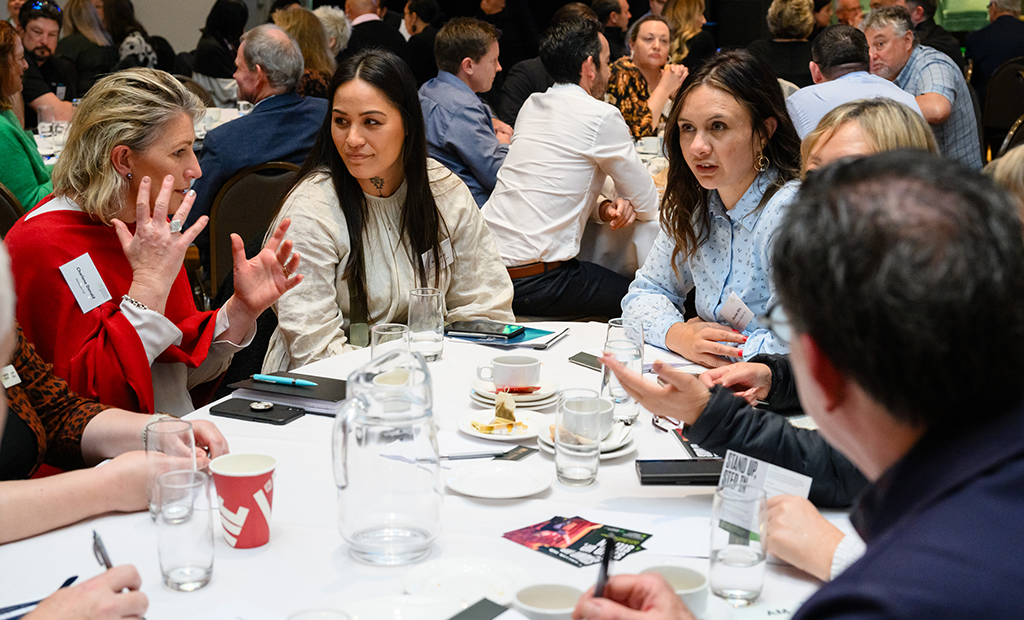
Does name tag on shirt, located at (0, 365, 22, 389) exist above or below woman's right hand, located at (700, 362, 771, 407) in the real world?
below

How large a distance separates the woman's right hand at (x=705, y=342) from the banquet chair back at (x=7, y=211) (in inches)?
89.3

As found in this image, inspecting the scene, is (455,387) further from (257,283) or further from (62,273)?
(62,273)

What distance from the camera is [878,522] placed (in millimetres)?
812

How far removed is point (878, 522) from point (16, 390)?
60.6 inches

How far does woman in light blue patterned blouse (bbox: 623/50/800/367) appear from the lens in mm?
2461

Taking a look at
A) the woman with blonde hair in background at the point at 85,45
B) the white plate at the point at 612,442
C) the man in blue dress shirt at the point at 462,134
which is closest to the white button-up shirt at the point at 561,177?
the man in blue dress shirt at the point at 462,134

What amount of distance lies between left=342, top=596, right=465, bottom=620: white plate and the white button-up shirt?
2.92 m

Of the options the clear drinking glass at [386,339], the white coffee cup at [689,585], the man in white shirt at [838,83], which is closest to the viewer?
the white coffee cup at [689,585]

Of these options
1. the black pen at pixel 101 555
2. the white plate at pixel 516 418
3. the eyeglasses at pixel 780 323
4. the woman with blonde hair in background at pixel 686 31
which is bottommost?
the white plate at pixel 516 418

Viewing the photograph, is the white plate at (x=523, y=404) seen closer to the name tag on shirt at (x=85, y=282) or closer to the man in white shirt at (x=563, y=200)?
the name tag on shirt at (x=85, y=282)

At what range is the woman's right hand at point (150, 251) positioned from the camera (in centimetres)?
214

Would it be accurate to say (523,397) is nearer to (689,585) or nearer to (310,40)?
(689,585)

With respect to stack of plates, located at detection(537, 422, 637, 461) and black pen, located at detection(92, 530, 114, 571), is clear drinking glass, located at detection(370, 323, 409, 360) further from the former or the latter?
black pen, located at detection(92, 530, 114, 571)

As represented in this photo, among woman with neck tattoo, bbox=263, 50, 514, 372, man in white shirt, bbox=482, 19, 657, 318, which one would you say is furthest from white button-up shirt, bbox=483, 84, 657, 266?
woman with neck tattoo, bbox=263, 50, 514, 372
